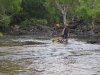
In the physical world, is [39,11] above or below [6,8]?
below

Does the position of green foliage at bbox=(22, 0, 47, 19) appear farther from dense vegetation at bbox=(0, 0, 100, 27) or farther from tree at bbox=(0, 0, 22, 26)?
tree at bbox=(0, 0, 22, 26)

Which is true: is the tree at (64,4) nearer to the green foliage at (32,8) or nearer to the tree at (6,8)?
the green foliage at (32,8)

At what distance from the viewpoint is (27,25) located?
7750 cm

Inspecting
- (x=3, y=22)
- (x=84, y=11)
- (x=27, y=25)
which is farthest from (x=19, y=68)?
(x=27, y=25)

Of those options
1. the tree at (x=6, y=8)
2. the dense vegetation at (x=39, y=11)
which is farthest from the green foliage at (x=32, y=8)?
the tree at (x=6, y=8)

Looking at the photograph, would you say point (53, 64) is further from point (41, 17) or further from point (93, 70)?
point (41, 17)

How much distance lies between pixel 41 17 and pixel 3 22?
2360cm

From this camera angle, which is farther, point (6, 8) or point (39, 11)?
point (39, 11)

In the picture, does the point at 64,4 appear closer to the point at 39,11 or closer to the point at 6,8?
the point at 39,11

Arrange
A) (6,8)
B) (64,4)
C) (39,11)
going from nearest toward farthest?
(6,8), (64,4), (39,11)

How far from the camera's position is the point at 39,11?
85.9 meters

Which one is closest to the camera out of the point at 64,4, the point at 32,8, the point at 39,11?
the point at 32,8

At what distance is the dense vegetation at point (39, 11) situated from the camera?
66688 millimetres

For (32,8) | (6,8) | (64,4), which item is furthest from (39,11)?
(6,8)
